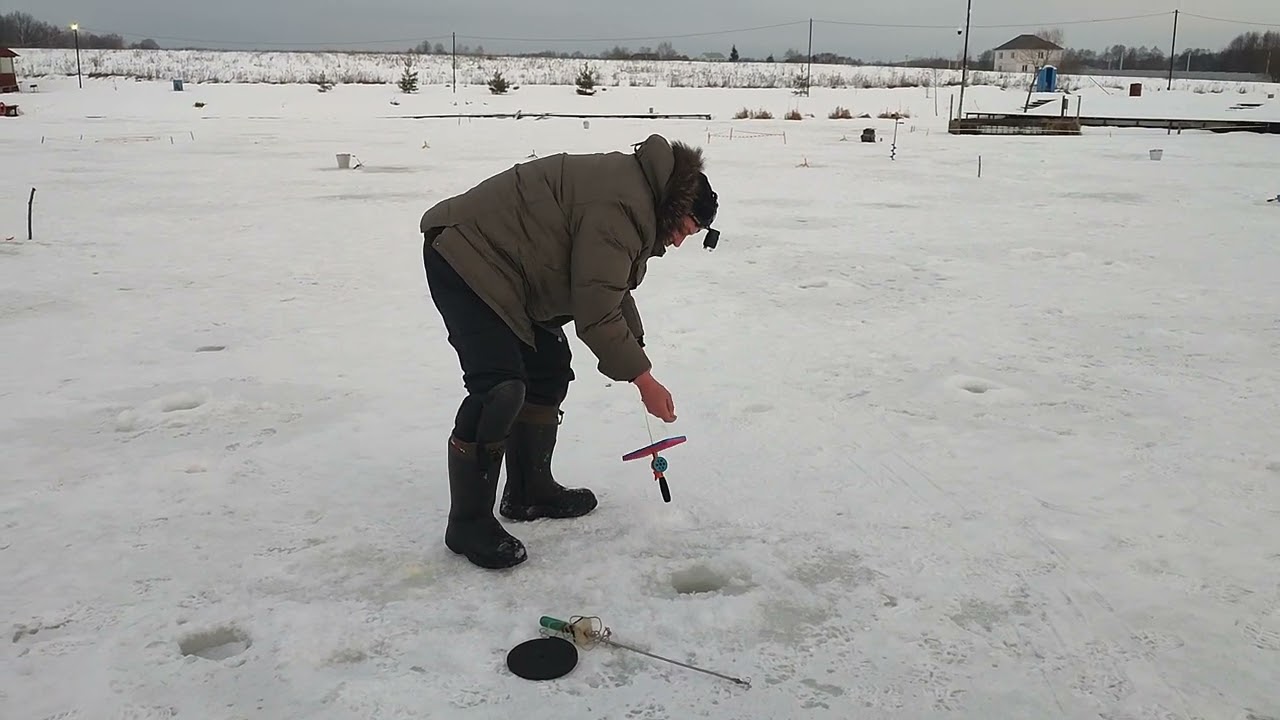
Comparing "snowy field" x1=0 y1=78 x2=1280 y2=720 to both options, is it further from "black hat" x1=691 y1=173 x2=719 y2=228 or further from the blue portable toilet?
the blue portable toilet

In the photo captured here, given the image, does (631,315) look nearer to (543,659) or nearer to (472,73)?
(543,659)

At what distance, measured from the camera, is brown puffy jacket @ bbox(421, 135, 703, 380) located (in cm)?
244

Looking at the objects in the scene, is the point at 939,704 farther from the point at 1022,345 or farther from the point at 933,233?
the point at 933,233

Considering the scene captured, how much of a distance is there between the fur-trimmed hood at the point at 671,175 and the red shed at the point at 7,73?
45150 millimetres

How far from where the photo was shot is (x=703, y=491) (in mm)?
3350

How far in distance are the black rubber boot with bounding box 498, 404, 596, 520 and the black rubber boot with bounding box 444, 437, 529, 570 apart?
242 millimetres

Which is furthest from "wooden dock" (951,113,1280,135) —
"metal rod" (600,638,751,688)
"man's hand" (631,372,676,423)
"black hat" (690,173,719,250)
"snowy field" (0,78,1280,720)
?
"metal rod" (600,638,751,688)

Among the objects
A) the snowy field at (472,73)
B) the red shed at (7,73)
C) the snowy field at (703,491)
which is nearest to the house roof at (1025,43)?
the snowy field at (472,73)

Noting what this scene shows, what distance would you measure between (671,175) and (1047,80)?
152 feet

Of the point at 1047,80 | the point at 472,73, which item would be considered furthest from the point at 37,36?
the point at 1047,80

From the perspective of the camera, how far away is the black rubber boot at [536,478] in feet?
9.95

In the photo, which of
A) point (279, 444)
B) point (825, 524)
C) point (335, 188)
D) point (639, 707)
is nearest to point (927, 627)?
point (825, 524)

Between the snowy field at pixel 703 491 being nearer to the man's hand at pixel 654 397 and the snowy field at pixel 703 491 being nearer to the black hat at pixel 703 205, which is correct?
the man's hand at pixel 654 397

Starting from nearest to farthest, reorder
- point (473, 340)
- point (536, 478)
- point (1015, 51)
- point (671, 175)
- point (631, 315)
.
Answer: point (671, 175) → point (473, 340) → point (631, 315) → point (536, 478) → point (1015, 51)
